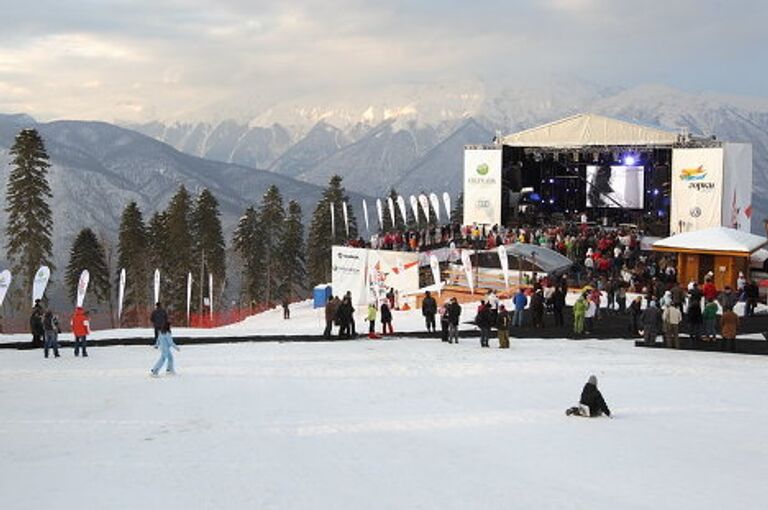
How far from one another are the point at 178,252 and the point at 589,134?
3778 centimetres

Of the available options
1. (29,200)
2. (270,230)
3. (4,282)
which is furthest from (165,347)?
(270,230)

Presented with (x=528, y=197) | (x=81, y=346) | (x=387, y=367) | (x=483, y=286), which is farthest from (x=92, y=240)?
(x=387, y=367)

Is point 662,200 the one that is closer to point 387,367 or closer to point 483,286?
point 483,286

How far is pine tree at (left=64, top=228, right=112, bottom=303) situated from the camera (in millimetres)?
67000

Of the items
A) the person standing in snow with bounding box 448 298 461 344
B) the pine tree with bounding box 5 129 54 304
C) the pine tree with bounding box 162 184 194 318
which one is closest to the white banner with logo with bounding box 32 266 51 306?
the person standing in snow with bounding box 448 298 461 344

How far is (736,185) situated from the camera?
141 ft

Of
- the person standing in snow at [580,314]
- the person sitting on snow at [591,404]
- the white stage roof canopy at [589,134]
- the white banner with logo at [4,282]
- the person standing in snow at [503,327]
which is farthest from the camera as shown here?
the white stage roof canopy at [589,134]

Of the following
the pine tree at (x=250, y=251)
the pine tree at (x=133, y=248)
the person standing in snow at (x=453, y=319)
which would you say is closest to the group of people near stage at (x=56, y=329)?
the person standing in snow at (x=453, y=319)

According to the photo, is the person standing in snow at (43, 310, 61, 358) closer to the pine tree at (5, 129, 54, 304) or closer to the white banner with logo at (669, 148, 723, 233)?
the pine tree at (5, 129, 54, 304)

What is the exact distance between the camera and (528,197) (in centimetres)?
5216

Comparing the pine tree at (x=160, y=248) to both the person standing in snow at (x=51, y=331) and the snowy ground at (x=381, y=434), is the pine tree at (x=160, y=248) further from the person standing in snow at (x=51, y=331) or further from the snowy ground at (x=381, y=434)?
the snowy ground at (x=381, y=434)

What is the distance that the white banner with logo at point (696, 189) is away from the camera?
4203cm

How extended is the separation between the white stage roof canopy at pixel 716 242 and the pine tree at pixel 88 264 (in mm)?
47547

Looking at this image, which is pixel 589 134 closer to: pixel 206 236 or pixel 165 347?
pixel 165 347
